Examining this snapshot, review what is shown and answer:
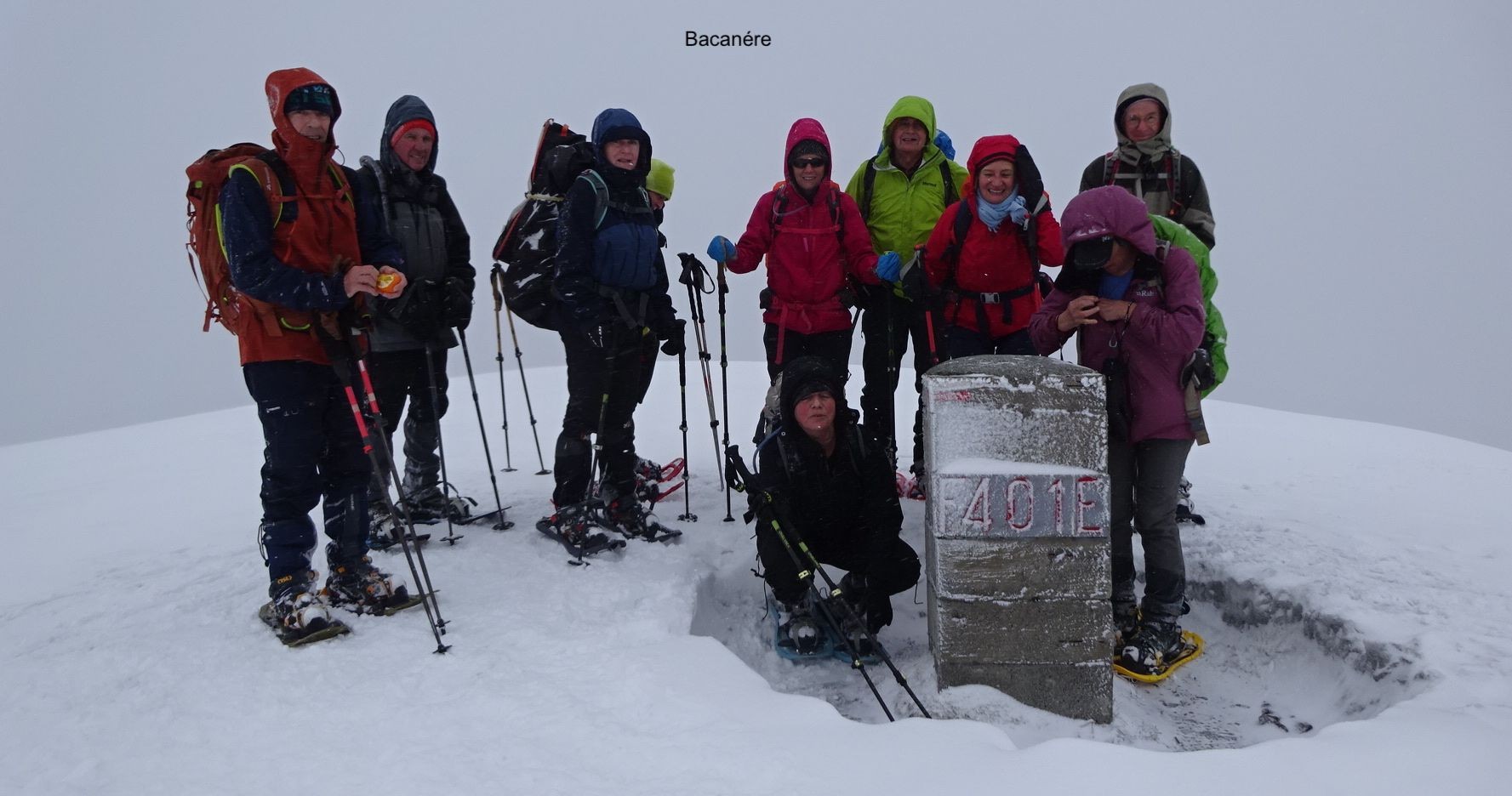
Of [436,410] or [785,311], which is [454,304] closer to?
[436,410]

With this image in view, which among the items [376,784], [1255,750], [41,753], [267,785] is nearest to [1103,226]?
[1255,750]

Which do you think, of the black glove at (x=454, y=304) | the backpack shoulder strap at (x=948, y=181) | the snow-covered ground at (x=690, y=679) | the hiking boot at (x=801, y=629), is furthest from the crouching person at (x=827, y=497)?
the black glove at (x=454, y=304)

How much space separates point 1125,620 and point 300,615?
395 cm

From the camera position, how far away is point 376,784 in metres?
2.79

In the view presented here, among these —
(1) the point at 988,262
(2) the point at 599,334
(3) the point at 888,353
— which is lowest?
(3) the point at 888,353

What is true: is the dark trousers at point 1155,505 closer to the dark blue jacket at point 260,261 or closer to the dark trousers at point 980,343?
the dark trousers at point 980,343

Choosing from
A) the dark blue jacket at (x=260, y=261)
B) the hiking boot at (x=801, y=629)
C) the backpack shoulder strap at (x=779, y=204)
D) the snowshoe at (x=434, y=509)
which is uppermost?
the backpack shoulder strap at (x=779, y=204)

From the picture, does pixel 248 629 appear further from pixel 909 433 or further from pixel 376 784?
pixel 909 433

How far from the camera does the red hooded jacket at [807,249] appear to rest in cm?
536

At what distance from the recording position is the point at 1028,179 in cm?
459

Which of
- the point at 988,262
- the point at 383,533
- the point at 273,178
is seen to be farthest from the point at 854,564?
the point at 273,178

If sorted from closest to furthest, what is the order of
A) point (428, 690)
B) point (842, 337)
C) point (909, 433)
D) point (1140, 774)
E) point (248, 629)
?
point (1140, 774) < point (428, 690) < point (248, 629) < point (842, 337) < point (909, 433)

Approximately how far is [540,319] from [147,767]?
120 inches

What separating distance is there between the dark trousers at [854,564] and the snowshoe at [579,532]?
1.03 meters
